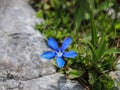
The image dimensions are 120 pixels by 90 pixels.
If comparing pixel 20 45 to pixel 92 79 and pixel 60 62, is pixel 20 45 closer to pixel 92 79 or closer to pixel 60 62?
pixel 60 62

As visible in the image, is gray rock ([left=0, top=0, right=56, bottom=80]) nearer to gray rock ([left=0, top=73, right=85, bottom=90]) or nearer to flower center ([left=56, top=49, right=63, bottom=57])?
gray rock ([left=0, top=73, right=85, bottom=90])

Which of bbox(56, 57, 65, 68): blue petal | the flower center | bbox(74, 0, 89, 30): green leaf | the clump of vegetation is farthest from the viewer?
bbox(74, 0, 89, 30): green leaf

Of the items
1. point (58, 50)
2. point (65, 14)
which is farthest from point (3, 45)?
point (65, 14)

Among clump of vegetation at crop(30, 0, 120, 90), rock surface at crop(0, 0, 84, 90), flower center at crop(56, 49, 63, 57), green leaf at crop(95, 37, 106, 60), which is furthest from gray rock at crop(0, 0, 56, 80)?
green leaf at crop(95, 37, 106, 60)

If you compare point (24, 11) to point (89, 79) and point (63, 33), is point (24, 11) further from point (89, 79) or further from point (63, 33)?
point (89, 79)

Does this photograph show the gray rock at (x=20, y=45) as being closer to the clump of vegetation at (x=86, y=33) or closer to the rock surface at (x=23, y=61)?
the rock surface at (x=23, y=61)

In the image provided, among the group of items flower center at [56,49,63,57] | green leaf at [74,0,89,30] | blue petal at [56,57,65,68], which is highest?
green leaf at [74,0,89,30]

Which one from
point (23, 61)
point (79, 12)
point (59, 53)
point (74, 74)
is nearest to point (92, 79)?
point (74, 74)
